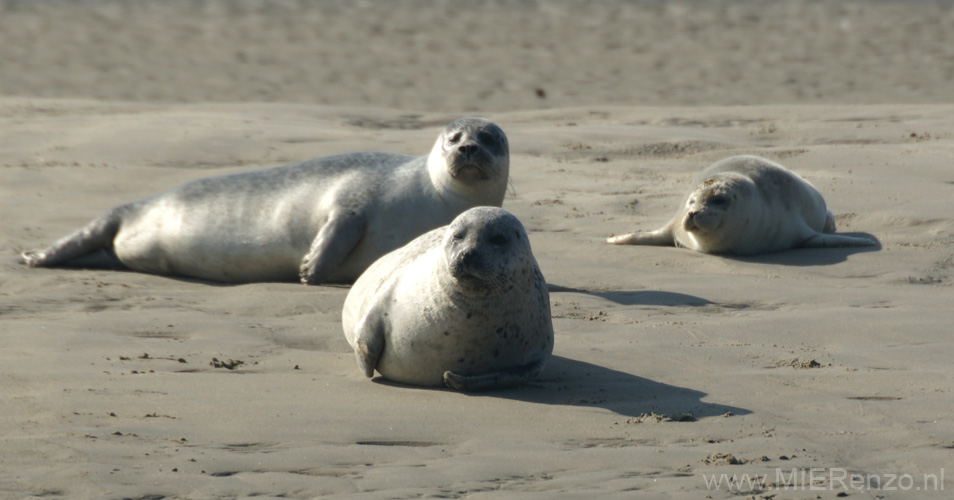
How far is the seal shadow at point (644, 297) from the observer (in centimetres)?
512

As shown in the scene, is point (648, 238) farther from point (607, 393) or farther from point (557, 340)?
point (607, 393)

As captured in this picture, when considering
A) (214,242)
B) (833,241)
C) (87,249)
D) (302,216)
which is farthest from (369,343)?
(833,241)

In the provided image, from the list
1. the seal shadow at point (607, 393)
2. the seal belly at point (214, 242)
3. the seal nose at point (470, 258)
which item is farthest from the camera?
the seal belly at point (214, 242)

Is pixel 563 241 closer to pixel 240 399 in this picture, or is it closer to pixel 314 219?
pixel 314 219

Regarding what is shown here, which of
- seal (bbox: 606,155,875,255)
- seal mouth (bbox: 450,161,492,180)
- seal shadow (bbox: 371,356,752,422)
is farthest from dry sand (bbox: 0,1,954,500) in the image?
seal mouth (bbox: 450,161,492,180)

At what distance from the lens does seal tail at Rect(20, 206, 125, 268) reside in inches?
240

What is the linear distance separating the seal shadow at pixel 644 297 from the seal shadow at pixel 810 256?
3.67 feet

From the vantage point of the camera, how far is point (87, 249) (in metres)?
6.31

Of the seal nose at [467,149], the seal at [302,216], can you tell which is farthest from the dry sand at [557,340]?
the seal nose at [467,149]

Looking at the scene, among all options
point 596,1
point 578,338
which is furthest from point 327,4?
point 578,338

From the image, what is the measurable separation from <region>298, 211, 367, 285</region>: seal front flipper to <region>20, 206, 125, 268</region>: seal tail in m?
1.20

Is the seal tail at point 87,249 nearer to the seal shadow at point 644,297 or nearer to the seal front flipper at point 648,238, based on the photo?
the seal shadow at point 644,297

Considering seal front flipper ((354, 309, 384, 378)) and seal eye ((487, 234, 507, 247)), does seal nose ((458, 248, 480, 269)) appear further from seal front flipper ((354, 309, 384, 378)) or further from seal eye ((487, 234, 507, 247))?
seal front flipper ((354, 309, 384, 378))

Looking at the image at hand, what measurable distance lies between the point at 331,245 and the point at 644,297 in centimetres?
158
